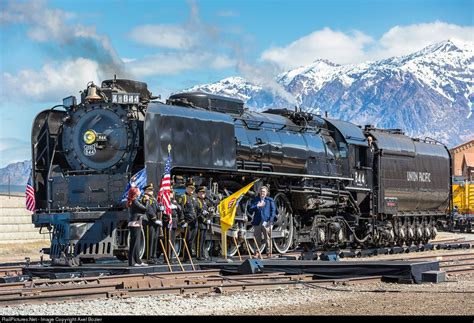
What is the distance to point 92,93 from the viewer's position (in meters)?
19.6

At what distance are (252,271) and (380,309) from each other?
16.6 feet

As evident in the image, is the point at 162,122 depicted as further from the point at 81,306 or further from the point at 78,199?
the point at 81,306

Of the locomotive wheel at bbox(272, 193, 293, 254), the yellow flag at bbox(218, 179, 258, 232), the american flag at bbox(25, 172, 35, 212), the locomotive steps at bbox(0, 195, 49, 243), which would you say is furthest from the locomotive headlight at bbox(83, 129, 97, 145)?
the locomotive steps at bbox(0, 195, 49, 243)

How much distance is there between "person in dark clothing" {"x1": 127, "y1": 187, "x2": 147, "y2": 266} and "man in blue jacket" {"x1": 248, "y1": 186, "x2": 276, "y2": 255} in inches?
171

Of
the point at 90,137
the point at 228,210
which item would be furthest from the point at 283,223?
the point at 90,137

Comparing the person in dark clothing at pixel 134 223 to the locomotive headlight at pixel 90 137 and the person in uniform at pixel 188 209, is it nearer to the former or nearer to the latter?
the person in uniform at pixel 188 209

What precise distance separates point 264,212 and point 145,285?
709cm

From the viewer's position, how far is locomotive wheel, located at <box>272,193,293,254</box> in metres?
23.1

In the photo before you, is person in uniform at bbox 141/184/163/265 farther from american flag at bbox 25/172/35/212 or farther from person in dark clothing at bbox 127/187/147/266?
american flag at bbox 25/172/35/212

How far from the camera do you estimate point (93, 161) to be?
19172 mm

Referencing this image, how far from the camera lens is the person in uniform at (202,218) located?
63.4 ft

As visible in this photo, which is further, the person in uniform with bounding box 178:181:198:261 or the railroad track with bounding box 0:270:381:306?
the person in uniform with bounding box 178:181:198:261

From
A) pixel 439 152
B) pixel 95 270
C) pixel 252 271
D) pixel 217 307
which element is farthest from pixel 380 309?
pixel 439 152

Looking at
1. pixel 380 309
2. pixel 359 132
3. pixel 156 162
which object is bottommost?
pixel 380 309
